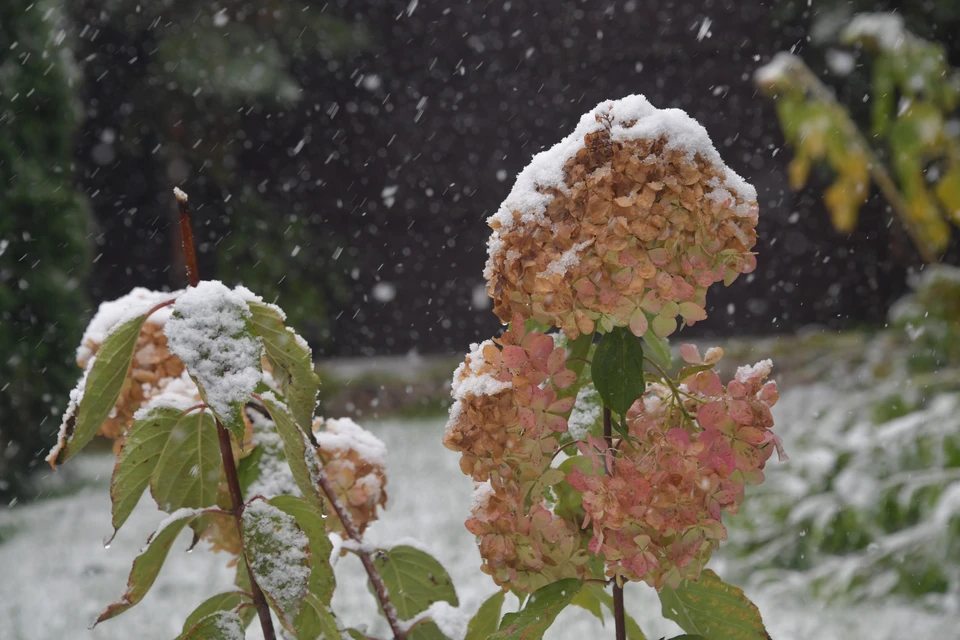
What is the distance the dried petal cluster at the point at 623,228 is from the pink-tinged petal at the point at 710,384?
0.04 meters

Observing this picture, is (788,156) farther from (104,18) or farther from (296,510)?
(296,510)

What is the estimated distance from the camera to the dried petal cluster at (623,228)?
0.51 meters

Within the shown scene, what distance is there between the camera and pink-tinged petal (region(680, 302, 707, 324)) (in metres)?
0.52

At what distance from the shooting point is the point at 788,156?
18.0 feet

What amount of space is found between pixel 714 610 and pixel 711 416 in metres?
0.13

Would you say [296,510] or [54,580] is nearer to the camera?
[296,510]

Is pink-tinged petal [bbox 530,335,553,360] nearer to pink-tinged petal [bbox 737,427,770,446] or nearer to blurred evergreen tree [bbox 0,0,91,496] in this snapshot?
pink-tinged petal [bbox 737,427,770,446]

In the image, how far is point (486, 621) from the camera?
0.62 m

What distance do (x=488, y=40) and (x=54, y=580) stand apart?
389cm

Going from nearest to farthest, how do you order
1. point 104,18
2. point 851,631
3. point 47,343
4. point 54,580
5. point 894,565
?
point 851,631 < point 894,565 < point 54,580 < point 47,343 < point 104,18

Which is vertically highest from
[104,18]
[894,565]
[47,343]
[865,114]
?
[865,114]

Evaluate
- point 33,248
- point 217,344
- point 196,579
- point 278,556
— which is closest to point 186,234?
point 217,344

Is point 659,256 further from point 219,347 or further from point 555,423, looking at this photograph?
point 219,347

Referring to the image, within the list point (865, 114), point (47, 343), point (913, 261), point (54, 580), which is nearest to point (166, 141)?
point (47, 343)
